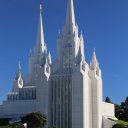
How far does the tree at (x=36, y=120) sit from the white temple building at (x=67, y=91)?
224 inches

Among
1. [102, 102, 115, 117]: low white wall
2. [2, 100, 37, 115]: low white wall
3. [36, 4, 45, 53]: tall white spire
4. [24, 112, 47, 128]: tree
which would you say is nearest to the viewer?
[24, 112, 47, 128]: tree

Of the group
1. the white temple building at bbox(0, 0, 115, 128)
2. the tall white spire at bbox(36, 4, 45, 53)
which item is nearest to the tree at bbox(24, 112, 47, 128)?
the white temple building at bbox(0, 0, 115, 128)

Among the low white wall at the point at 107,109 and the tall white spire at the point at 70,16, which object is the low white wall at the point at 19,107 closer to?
the low white wall at the point at 107,109

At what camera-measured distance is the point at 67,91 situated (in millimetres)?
78438

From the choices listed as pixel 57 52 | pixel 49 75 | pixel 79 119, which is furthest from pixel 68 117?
pixel 57 52

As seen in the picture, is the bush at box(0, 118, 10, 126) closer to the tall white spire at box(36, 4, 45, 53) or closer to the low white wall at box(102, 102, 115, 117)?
the tall white spire at box(36, 4, 45, 53)

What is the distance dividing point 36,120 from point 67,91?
415 inches

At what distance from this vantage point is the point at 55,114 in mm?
78625

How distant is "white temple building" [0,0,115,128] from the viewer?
252 feet

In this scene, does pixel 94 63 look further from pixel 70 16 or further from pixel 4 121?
pixel 4 121

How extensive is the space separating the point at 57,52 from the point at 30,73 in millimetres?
11137

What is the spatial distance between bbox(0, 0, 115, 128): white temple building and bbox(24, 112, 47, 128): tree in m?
5.69

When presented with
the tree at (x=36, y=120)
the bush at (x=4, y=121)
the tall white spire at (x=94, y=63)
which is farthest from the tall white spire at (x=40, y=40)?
the tree at (x=36, y=120)

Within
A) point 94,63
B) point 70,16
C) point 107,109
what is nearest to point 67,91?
point 94,63
